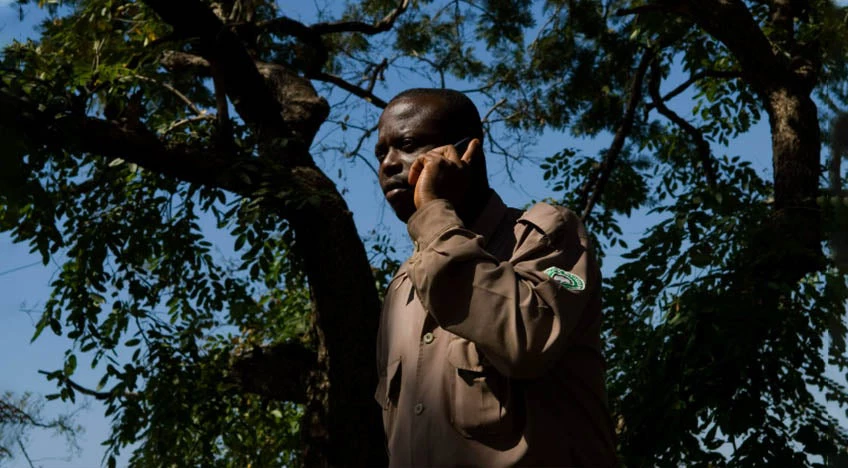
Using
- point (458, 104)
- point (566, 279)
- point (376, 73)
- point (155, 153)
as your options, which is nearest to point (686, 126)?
point (376, 73)

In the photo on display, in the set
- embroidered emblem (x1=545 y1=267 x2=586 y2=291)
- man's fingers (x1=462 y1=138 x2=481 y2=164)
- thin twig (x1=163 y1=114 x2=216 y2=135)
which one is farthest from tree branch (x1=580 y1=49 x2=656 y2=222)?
embroidered emblem (x1=545 y1=267 x2=586 y2=291)

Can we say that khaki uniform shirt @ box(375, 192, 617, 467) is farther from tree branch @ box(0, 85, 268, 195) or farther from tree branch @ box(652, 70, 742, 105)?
tree branch @ box(652, 70, 742, 105)

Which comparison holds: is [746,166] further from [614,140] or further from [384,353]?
[384,353]

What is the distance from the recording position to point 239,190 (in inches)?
236

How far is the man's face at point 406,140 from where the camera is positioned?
2326 mm

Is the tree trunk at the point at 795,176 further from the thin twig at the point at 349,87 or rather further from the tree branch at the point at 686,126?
the thin twig at the point at 349,87

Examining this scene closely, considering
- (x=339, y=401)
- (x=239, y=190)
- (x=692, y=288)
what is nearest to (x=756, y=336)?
(x=692, y=288)

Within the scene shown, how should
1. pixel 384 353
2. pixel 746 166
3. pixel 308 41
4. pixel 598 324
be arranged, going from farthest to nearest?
1. pixel 746 166
2. pixel 308 41
3. pixel 384 353
4. pixel 598 324

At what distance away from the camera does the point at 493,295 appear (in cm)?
195

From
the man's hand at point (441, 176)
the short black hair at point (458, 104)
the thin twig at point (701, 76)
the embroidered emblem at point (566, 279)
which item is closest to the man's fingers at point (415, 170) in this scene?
the man's hand at point (441, 176)

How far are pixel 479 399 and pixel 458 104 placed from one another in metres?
0.71

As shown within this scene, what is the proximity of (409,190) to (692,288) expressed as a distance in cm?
357

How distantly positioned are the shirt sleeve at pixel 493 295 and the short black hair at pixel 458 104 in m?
0.35

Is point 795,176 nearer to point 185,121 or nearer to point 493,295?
point 185,121
